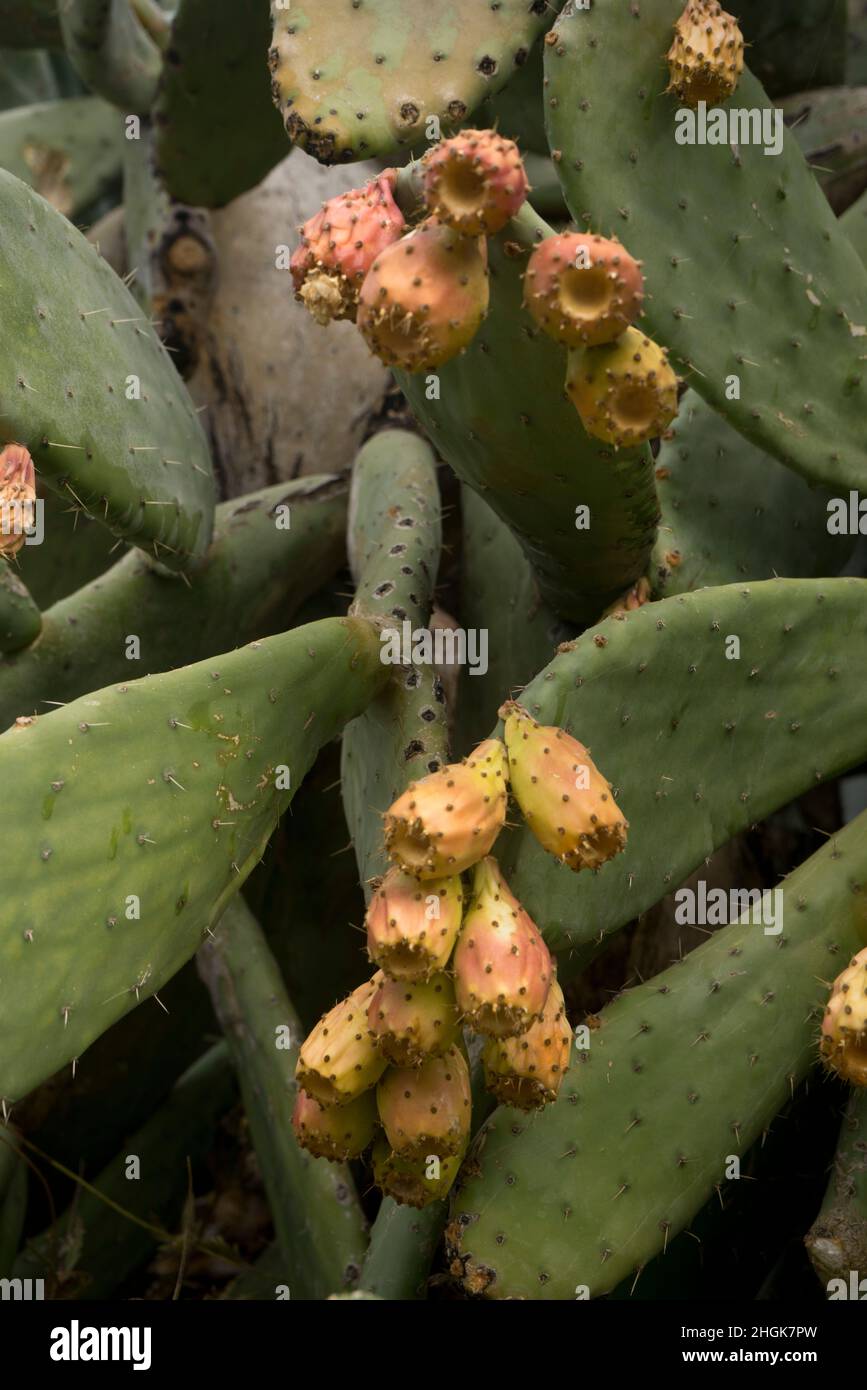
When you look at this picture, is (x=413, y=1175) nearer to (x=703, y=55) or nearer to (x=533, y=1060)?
(x=533, y=1060)

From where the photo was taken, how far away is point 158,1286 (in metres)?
1.87

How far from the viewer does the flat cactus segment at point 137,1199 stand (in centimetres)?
172

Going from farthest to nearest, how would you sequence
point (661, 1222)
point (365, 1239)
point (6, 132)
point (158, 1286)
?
point (6, 132) < point (158, 1286) < point (365, 1239) < point (661, 1222)

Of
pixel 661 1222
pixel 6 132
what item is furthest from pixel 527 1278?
pixel 6 132

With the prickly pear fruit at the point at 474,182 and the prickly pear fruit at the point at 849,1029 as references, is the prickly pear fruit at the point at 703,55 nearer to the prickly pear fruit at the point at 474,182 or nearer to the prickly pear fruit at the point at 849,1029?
the prickly pear fruit at the point at 474,182

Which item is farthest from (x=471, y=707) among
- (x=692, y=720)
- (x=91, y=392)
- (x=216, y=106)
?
(x=216, y=106)

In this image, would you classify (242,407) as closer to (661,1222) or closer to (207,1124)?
(207,1124)

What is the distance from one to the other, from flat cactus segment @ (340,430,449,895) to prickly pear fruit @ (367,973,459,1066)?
181mm

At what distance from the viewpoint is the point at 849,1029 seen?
112 centimetres

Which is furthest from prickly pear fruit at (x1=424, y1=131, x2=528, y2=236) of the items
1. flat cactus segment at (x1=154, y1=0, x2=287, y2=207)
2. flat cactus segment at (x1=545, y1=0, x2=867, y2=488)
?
flat cactus segment at (x1=154, y1=0, x2=287, y2=207)

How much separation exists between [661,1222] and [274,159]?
4.99 feet

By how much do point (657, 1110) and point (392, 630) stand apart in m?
0.48

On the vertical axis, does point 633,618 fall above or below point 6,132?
below

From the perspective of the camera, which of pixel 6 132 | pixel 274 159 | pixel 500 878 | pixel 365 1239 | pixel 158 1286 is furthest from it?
pixel 6 132
